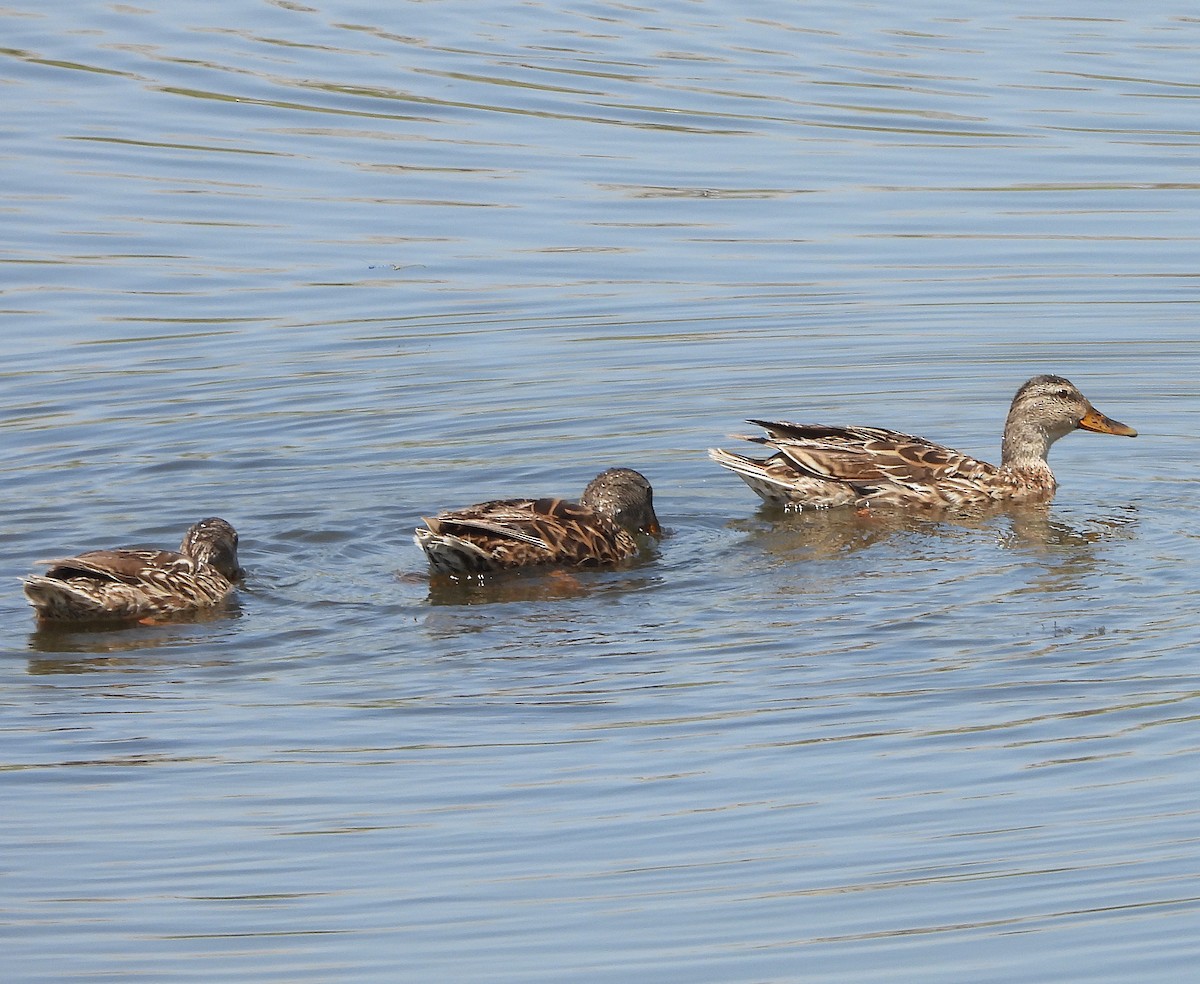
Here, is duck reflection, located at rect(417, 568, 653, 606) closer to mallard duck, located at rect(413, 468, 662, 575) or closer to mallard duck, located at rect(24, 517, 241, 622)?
mallard duck, located at rect(413, 468, 662, 575)

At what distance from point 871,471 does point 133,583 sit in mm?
4116

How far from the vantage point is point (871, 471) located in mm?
11883

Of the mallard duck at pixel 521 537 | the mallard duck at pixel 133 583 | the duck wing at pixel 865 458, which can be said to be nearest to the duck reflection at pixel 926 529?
the duck wing at pixel 865 458

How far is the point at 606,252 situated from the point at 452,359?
2.69 metres

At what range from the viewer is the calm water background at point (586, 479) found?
265 inches

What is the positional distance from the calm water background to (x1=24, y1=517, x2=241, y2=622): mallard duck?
0.16 metres

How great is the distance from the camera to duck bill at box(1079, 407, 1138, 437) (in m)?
12.5

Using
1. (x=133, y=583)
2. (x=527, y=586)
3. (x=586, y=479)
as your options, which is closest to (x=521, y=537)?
(x=527, y=586)

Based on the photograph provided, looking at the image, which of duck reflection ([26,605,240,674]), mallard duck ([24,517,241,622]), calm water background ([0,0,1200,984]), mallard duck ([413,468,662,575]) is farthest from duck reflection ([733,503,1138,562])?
duck reflection ([26,605,240,674])

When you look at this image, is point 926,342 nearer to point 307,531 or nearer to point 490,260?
point 490,260

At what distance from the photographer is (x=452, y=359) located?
14453 millimetres

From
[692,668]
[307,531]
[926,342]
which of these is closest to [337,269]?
[926,342]

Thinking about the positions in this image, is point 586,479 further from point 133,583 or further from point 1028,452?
point 133,583

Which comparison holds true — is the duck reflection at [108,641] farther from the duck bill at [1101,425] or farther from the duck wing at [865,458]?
the duck bill at [1101,425]
